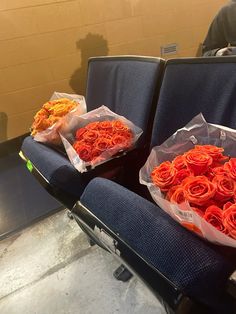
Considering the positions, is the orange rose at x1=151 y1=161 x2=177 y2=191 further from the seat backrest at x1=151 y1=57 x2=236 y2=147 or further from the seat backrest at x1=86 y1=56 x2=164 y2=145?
the seat backrest at x1=86 y1=56 x2=164 y2=145

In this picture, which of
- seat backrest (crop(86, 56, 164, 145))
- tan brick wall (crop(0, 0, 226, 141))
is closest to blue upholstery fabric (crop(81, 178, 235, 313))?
seat backrest (crop(86, 56, 164, 145))

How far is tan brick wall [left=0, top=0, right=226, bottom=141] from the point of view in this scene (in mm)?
2145

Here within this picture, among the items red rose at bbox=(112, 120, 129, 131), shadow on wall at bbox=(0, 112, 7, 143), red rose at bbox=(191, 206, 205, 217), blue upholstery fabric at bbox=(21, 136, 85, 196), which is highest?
red rose at bbox=(191, 206, 205, 217)

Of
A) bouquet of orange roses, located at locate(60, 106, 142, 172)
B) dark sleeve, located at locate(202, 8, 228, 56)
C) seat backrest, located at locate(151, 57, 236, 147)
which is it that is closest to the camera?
seat backrest, located at locate(151, 57, 236, 147)

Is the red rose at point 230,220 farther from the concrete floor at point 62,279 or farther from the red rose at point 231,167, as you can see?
the concrete floor at point 62,279

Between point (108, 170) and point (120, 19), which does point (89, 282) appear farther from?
point (120, 19)

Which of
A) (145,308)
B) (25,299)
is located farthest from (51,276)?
(145,308)

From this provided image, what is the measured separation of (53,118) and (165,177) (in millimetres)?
701

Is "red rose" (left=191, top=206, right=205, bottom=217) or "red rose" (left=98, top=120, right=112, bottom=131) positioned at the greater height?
"red rose" (left=191, top=206, right=205, bottom=217)

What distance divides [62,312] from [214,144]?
3.05 ft

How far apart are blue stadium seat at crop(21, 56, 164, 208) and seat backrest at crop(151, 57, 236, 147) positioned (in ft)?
0.29

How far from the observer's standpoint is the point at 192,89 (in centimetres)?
94

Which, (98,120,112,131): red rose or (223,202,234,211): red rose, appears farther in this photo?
(98,120,112,131): red rose

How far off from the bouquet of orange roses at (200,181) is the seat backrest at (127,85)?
12.9 inches
